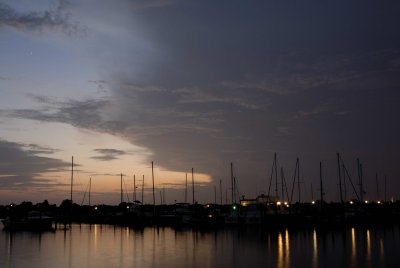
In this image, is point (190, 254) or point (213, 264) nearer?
point (213, 264)

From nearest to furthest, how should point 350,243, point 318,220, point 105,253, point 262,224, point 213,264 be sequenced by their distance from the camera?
point 213,264
point 105,253
point 350,243
point 262,224
point 318,220

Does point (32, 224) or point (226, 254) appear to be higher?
point (32, 224)

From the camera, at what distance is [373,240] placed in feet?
174

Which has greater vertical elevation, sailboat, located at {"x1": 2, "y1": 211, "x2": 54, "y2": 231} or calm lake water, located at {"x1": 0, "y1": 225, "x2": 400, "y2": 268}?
sailboat, located at {"x1": 2, "y1": 211, "x2": 54, "y2": 231}

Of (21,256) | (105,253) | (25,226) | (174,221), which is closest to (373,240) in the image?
(105,253)

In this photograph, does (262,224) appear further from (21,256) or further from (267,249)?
(21,256)

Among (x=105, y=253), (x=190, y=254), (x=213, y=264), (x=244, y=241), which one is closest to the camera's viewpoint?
(x=213, y=264)

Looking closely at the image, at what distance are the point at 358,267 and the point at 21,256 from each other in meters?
29.3

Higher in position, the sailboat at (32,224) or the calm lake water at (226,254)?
the sailboat at (32,224)

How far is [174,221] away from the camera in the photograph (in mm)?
94625

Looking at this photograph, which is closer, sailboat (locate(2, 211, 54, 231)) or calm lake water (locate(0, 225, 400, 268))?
calm lake water (locate(0, 225, 400, 268))

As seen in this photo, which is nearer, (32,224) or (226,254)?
(226,254)

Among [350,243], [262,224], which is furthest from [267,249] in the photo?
[262,224]

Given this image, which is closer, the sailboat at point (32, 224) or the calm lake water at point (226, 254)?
the calm lake water at point (226, 254)
